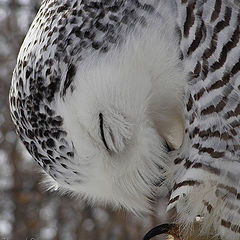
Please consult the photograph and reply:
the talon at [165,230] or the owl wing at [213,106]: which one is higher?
the owl wing at [213,106]

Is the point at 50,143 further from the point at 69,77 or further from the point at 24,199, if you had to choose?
the point at 24,199

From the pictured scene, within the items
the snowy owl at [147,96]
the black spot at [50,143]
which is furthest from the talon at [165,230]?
the black spot at [50,143]

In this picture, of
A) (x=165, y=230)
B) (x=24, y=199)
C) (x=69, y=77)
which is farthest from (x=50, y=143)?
(x=24, y=199)

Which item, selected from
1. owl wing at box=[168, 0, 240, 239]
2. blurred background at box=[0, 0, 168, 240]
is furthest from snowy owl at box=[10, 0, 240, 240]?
blurred background at box=[0, 0, 168, 240]

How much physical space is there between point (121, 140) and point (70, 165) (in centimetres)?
13

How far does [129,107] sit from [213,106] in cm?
16

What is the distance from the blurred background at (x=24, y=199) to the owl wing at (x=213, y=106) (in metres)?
2.98

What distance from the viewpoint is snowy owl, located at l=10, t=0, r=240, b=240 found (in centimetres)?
130

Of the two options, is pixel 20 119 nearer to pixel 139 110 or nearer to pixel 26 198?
pixel 139 110

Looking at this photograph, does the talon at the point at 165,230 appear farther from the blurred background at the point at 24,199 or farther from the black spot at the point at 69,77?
the blurred background at the point at 24,199

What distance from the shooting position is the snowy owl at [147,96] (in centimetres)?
130

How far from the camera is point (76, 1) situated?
139cm

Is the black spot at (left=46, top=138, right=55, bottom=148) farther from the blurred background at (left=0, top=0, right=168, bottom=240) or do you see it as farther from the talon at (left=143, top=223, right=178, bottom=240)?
the blurred background at (left=0, top=0, right=168, bottom=240)

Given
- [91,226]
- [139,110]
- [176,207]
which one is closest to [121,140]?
[139,110]
